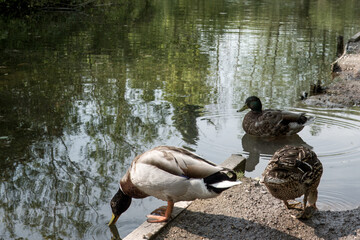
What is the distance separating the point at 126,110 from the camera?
7.62 metres

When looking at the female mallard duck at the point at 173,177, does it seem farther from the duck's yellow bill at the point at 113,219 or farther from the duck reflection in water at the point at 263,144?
the duck reflection in water at the point at 263,144

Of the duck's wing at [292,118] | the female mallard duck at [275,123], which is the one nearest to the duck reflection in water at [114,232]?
the female mallard duck at [275,123]

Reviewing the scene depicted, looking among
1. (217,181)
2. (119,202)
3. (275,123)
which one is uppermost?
(217,181)

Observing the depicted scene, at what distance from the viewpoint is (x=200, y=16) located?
22.1 metres

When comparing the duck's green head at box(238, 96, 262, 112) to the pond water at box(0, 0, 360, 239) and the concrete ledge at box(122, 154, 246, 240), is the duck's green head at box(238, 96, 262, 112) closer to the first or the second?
the pond water at box(0, 0, 360, 239)

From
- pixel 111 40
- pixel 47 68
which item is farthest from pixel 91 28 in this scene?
pixel 47 68

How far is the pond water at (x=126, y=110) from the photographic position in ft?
15.5

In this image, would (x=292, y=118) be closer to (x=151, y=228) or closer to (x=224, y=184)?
(x=224, y=184)

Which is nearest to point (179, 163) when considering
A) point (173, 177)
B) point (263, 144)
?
point (173, 177)

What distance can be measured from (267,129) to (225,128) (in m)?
0.70

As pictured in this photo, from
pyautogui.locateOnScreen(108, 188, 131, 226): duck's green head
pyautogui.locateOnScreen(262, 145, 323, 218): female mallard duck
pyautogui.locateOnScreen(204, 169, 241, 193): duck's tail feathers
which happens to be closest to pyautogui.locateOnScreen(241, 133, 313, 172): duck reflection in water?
pyautogui.locateOnScreen(262, 145, 323, 218): female mallard duck

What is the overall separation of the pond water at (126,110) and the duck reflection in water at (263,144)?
4 centimetres

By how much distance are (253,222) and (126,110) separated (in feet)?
13.5

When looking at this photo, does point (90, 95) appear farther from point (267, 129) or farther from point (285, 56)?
point (285, 56)
